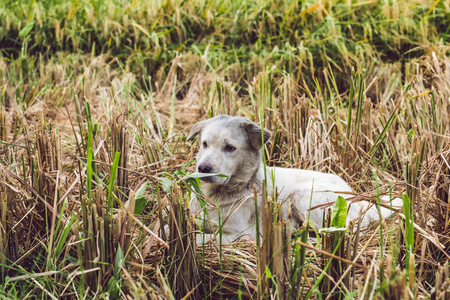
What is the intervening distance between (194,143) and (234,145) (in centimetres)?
96

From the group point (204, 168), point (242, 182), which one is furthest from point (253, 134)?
point (204, 168)

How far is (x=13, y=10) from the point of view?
7.39 m

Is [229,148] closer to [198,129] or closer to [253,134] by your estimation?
[253,134]

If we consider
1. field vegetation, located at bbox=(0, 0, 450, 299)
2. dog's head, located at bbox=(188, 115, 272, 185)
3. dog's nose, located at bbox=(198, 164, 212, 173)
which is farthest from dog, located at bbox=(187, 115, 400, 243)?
field vegetation, located at bbox=(0, 0, 450, 299)


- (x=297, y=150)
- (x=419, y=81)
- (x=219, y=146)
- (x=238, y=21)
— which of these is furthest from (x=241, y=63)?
(x=219, y=146)

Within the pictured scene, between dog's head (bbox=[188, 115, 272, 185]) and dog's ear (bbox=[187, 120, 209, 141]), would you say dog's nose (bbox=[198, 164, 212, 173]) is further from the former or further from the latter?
dog's ear (bbox=[187, 120, 209, 141])

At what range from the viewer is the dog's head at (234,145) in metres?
3.20

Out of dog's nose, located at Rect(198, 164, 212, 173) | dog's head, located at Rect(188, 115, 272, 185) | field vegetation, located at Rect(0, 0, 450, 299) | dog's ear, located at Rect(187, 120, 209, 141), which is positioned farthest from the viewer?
dog's ear, located at Rect(187, 120, 209, 141)

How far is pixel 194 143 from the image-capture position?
163 inches

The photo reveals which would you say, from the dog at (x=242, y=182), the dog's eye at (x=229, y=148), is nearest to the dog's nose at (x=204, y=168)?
the dog at (x=242, y=182)

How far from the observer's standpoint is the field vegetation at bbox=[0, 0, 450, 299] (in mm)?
2047

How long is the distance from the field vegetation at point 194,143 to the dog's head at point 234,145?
13.0 inches

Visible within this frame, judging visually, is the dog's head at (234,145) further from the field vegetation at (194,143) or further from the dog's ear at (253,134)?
the field vegetation at (194,143)

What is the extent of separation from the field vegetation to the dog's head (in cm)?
33
